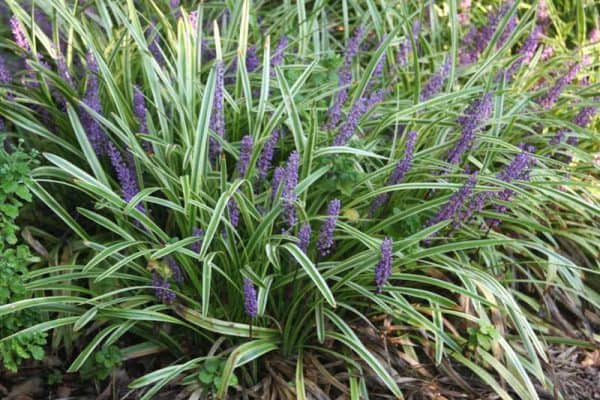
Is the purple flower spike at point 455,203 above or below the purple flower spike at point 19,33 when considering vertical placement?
below

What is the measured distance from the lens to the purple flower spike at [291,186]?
2.33 meters

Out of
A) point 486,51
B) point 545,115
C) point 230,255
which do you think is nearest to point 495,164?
point 545,115

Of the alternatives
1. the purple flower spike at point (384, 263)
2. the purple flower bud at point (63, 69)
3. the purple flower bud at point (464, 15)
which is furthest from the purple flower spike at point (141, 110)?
the purple flower bud at point (464, 15)

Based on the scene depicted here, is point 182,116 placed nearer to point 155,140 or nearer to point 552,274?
point 155,140

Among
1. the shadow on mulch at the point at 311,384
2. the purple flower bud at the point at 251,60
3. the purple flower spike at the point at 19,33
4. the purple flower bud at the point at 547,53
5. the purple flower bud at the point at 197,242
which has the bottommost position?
the shadow on mulch at the point at 311,384

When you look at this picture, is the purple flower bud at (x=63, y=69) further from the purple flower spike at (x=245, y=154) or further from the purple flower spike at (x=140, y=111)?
the purple flower spike at (x=245, y=154)

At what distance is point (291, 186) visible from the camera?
234cm

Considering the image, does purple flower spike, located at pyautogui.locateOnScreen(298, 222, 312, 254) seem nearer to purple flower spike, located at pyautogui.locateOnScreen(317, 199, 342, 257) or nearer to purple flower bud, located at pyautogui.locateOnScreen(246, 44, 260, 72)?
purple flower spike, located at pyautogui.locateOnScreen(317, 199, 342, 257)

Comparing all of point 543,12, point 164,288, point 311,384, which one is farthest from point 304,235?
point 543,12

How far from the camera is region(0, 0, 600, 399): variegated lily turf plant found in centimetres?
254

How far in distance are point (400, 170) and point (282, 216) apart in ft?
1.69

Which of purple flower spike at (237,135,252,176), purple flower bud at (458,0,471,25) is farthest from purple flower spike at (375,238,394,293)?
purple flower bud at (458,0,471,25)

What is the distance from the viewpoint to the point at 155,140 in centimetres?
270

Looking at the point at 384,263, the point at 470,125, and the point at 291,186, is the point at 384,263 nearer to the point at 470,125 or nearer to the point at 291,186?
the point at 291,186
